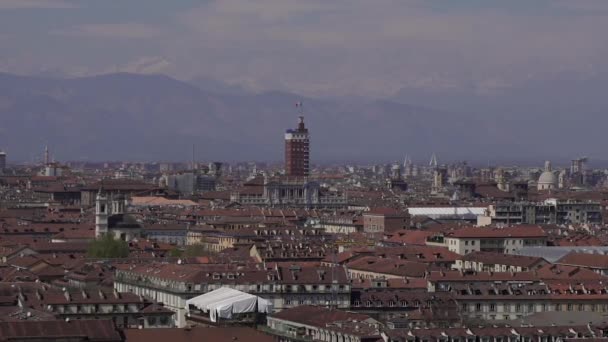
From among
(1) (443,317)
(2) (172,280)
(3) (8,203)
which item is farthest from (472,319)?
(3) (8,203)

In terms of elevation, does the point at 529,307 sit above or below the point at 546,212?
below

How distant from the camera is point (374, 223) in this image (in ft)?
484

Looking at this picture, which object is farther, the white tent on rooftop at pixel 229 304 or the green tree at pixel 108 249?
the green tree at pixel 108 249

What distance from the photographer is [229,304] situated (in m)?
68.3

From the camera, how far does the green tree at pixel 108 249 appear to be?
104375 millimetres

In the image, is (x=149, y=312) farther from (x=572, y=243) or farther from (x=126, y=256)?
(x=572, y=243)

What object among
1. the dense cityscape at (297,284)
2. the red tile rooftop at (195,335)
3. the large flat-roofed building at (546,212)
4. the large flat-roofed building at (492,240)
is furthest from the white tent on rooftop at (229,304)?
A: the large flat-roofed building at (546,212)

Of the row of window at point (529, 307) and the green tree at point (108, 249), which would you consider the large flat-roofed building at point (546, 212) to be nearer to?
the green tree at point (108, 249)

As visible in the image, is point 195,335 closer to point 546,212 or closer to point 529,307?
point 529,307

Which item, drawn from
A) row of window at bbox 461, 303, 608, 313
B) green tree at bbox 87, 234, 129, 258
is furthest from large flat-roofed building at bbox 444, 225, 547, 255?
row of window at bbox 461, 303, 608, 313

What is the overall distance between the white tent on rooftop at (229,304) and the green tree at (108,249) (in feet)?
106

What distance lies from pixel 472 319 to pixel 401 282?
994 centimetres

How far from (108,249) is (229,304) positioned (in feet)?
123

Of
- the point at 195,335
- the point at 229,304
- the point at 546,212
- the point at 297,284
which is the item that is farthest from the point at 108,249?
the point at 546,212
